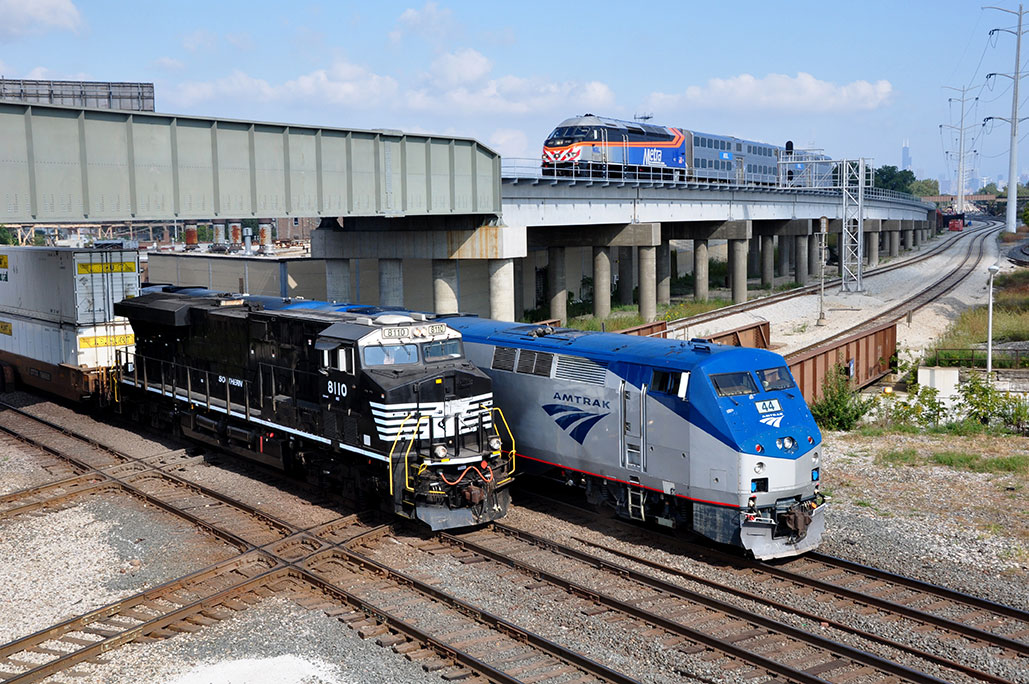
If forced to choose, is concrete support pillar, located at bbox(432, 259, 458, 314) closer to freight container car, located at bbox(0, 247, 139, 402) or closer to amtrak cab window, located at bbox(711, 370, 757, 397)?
freight container car, located at bbox(0, 247, 139, 402)

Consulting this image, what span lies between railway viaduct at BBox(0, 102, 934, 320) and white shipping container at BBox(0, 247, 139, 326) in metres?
3.30

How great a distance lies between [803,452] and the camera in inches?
532

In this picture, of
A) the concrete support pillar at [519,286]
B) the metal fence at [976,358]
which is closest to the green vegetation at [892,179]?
the concrete support pillar at [519,286]

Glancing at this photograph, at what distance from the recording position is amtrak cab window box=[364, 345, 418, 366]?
49.5 ft

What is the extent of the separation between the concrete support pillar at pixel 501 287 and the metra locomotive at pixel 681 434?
1580 centimetres

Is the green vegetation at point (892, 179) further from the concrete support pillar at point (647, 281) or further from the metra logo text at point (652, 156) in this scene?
the concrete support pillar at point (647, 281)

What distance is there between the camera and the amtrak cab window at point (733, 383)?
13508 millimetres

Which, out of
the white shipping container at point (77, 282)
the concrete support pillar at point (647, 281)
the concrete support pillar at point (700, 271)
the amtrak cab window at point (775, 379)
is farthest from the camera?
the concrete support pillar at point (700, 271)

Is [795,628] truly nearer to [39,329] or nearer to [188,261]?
[39,329]

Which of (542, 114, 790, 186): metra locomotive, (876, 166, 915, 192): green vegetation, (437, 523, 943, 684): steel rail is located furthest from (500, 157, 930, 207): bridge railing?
(876, 166, 915, 192): green vegetation

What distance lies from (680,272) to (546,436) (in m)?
63.2

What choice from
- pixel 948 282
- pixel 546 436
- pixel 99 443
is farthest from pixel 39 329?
pixel 948 282

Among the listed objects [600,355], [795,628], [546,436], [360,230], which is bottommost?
[795,628]

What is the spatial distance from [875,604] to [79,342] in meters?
20.3
